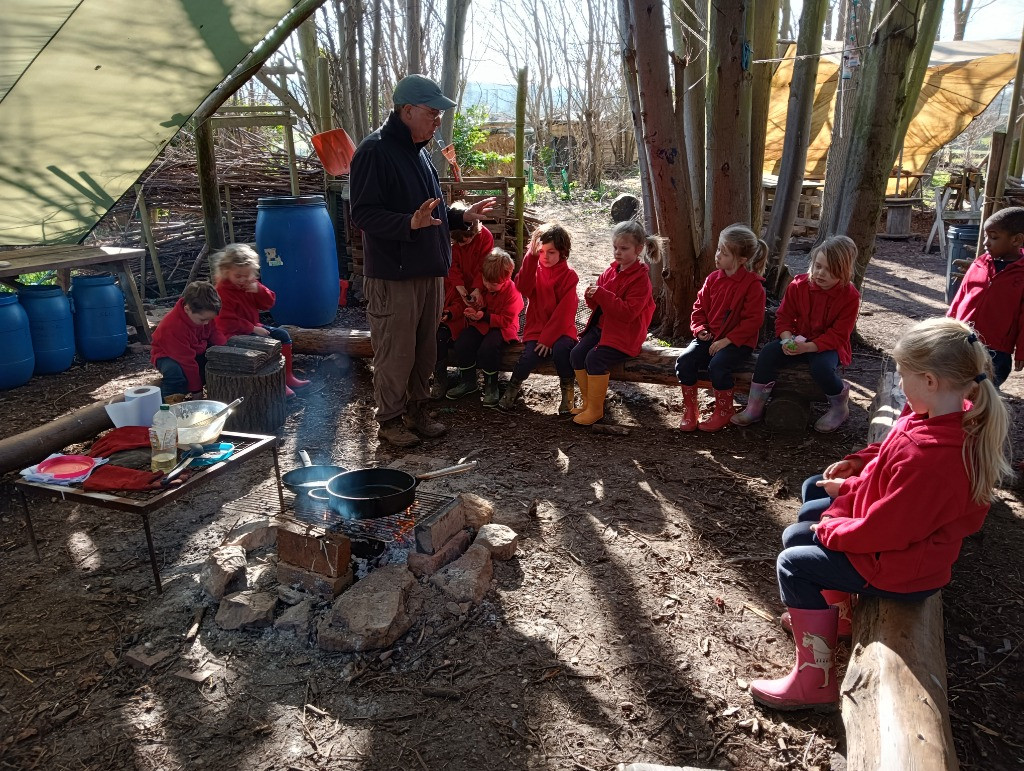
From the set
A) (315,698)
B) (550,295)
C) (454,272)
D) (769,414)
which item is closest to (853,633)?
(315,698)

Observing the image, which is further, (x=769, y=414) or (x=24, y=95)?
(x=769, y=414)

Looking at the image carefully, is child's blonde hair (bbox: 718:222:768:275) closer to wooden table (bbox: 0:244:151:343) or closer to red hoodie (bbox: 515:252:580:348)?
red hoodie (bbox: 515:252:580:348)

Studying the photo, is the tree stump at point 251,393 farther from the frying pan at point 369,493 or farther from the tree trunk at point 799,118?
the tree trunk at point 799,118

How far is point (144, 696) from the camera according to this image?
256 centimetres

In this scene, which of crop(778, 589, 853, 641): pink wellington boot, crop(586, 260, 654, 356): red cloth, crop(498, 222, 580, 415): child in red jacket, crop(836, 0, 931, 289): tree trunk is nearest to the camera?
crop(778, 589, 853, 641): pink wellington boot

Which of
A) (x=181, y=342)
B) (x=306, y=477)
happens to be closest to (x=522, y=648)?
(x=306, y=477)

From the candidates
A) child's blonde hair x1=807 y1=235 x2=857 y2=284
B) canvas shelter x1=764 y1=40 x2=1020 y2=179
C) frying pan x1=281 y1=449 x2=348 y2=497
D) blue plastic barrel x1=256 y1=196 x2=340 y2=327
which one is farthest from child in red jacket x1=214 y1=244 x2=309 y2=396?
canvas shelter x1=764 y1=40 x2=1020 y2=179

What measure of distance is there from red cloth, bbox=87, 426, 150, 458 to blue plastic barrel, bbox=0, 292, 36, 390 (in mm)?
2973

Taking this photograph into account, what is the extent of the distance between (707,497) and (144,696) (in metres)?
2.88

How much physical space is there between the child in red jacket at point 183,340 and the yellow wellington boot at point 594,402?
2621mm

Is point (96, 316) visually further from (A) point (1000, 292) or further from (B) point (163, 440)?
(A) point (1000, 292)

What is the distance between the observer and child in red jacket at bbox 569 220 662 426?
491 cm

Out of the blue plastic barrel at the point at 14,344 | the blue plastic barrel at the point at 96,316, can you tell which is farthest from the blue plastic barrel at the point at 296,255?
the blue plastic barrel at the point at 14,344

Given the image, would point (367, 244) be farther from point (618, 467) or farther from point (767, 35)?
point (767, 35)
